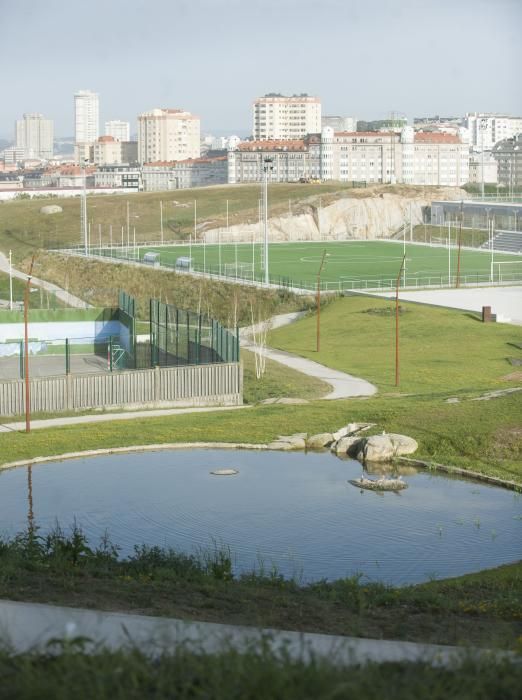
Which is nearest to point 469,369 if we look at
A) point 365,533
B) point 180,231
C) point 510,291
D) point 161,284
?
point 365,533

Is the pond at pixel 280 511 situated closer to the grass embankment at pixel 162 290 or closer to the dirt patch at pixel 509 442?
the dirt patch at pixel 509 442

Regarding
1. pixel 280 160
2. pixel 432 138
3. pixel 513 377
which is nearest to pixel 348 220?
pixel 280 160

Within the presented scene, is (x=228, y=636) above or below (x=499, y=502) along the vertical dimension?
above

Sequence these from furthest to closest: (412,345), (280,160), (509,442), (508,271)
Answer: (280,160)
(508,271)
(412,345)
(509,442)

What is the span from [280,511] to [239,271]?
55.8 metres

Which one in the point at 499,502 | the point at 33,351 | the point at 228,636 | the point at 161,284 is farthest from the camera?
the point at 161,284

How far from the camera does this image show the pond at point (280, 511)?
15.9 m

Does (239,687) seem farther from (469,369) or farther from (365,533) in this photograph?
(469,369)

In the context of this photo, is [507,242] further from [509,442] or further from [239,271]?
[509,442]

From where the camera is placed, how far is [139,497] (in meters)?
19.7

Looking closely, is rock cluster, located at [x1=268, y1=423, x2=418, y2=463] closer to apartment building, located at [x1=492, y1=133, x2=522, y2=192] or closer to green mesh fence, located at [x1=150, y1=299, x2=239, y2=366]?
green mesh fence, located at [x1=150, y1=299, x2=239, y2=366]

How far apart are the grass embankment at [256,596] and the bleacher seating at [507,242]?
7869 cm

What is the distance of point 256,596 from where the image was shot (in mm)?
10898

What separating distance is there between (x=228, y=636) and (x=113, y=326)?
35.5 metres
